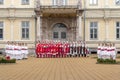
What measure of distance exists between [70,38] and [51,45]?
418 inches

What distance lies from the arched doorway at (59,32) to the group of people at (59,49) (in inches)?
386

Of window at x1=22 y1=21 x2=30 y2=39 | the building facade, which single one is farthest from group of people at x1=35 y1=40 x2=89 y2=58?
window at x1=22 y1=21 x2=30 y2=39

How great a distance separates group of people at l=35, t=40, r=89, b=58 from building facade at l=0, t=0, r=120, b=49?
808cm

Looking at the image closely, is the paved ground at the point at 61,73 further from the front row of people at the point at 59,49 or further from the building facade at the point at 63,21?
the building facade at the point at 63,21

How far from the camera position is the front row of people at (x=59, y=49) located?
43.8 meters

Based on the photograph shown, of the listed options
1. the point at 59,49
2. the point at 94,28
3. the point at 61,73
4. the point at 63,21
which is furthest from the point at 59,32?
the point at 61,73

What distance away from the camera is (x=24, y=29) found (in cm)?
5403

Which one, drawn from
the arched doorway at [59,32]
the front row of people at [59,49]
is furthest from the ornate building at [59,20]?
the front row of people at [59,49]

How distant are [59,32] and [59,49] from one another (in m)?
10.6

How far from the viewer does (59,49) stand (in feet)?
145

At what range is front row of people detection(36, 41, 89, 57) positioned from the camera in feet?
144

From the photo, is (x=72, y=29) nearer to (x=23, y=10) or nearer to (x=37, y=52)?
(x=23, y=10)

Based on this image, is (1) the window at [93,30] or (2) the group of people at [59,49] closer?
(2) the group of people at [59,49]

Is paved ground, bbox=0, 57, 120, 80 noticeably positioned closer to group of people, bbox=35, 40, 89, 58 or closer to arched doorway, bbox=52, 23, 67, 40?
group of people, bbox=35, 40, 89, 58
